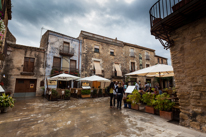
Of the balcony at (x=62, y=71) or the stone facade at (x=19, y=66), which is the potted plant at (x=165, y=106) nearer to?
the balcony at (x=62, y=71)

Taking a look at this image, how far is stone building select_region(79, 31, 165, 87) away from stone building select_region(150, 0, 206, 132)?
12.3 meters

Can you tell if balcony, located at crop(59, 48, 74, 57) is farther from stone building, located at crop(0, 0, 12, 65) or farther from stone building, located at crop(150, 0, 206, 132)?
stone building, located at crop(150, 0, 206, 132)

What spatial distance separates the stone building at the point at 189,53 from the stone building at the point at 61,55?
12.4 metres

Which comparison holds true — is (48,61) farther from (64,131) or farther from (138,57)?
(138,57)

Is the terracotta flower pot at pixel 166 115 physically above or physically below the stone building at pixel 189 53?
below

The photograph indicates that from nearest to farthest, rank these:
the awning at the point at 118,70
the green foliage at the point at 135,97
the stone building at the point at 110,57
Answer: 1. the green foliage at the point at 135,97
2. the stone building at the point at 110,57
3. the awning at the point at 118,70

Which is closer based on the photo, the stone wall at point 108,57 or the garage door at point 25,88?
the garage door at point 25,88

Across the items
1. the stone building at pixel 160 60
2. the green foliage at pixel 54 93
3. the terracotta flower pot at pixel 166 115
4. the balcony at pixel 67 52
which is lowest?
the terracotta flower pot at pixel 166 115

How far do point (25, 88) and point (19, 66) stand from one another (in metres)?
2.60

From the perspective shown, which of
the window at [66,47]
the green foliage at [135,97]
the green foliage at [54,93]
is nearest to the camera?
the green foliage at [135,97]

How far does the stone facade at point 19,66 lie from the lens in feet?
35.8

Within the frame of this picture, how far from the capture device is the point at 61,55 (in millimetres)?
14023

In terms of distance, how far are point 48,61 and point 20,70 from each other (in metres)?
3.02

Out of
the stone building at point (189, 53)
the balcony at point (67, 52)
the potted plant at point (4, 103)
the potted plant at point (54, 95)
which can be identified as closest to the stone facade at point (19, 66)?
the balcony at point (67, 52)
